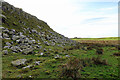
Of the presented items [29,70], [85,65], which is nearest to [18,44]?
[29,70]

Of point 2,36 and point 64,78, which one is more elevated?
point 2,36

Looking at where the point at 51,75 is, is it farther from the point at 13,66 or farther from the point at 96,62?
the point at 96,62

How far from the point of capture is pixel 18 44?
48.8ft

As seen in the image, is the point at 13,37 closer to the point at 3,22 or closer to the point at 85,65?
the point at 3,22

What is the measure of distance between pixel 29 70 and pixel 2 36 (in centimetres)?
1063

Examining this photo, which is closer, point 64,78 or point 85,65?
point 64,78

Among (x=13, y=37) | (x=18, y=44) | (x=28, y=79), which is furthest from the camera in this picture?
(x=13, y=37)

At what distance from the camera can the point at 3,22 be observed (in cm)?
1875

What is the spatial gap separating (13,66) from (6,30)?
1018 cm

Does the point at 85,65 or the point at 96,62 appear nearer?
the point at 85,65

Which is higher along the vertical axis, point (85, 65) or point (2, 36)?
point (2, 36)

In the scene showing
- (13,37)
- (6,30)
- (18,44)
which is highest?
(6,30)

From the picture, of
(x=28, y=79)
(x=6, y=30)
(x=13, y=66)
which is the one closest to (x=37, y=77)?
(x=28, y=79)

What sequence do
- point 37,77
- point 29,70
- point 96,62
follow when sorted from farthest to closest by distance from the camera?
point 96,62 < point 29,70 < point 37,77
